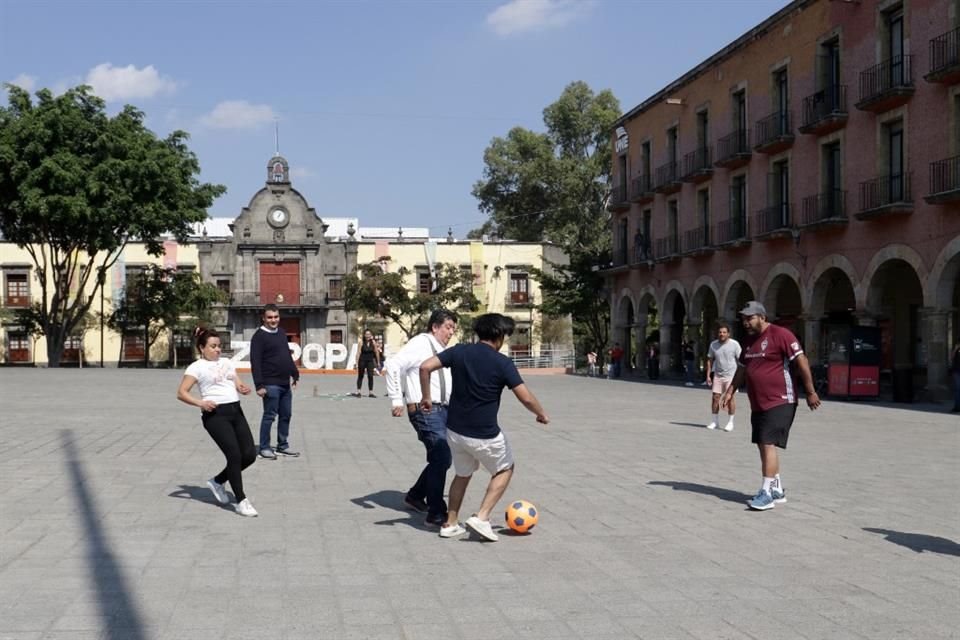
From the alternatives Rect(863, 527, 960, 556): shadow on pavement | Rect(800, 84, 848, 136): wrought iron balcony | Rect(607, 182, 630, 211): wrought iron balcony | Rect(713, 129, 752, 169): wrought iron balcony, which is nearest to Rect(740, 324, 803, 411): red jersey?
Rect(863, 527, 960, 556): shadow on pavement

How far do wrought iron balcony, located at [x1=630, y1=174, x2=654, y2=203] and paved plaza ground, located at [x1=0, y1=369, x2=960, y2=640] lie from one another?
29433 mm

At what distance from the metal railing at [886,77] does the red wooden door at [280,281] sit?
135 ft

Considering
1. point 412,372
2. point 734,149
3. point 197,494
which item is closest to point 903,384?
point 734,149

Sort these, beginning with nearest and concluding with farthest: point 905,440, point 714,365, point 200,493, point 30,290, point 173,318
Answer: point 200,493, point 905,440, point 714,365, point 173,318, point 30,290

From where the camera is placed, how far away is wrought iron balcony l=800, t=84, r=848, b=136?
92.0 ft

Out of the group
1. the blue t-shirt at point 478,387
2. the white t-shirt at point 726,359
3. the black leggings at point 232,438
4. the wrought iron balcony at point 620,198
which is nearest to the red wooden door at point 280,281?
the wrought iron balcony at point 620,198

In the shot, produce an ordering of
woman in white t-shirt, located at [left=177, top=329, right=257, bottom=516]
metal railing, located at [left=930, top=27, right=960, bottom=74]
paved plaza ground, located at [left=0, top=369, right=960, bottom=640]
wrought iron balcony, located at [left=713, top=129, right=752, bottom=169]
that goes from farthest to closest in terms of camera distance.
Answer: wrought iron balcony, located at [left=713, top=129, right=752, bottom=169], metal railing, located at [left=930, top=27, right=960, bottom=74], woman in white t-shirt, located at [left=177, top=329, right=257, bottom=516], paved plaza ground, located at [left=0, top=369, right=960, bottom=640]

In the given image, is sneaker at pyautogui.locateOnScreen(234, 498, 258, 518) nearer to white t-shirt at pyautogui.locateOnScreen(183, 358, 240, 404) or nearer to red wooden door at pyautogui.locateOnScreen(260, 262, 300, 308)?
white t-shirt at pyautogui.locateOnScreen(183, 358, 240, 404)

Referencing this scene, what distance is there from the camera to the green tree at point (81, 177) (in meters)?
38.9

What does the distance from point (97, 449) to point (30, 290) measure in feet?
167

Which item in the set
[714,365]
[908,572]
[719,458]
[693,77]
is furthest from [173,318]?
[908,572]

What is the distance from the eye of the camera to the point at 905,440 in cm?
1562

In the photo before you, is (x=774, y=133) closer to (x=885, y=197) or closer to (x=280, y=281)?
(x=885, y=197)

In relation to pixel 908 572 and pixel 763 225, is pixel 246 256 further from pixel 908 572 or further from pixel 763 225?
pixel 908 572
